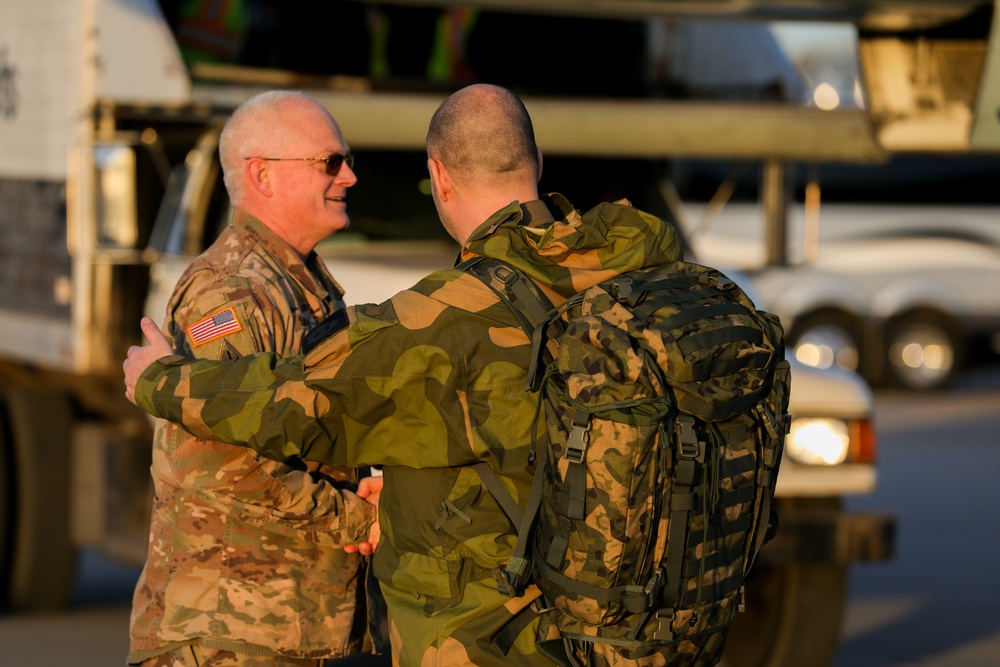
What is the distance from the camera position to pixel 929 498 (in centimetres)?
1230

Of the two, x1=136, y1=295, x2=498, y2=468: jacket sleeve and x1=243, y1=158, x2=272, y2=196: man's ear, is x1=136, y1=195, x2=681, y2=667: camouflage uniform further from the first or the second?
x1=243, y1=158, x2=272, y2=196: man's ear

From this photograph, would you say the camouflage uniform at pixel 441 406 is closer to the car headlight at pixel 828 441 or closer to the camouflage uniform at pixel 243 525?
the camouflage uniform at pixel 243 525

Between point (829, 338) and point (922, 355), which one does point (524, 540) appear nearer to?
point (829, 338)

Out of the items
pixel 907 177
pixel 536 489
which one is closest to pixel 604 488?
pixel 536 489

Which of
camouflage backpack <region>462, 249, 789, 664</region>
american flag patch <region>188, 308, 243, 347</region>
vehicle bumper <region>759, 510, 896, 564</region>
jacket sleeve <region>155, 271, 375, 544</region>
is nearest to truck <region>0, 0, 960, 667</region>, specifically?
vehicle bumper <region>759, 510, 896, 564</region>

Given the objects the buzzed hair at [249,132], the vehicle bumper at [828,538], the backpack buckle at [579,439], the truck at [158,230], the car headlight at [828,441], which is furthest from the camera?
the truck at [158,230]

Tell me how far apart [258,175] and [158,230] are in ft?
13.3

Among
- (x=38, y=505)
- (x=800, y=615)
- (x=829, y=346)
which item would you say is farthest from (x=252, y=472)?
(x=829, y=346)

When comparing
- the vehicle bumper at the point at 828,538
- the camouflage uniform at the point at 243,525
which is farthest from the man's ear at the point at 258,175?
the vehicle bumper at the point at 828,538

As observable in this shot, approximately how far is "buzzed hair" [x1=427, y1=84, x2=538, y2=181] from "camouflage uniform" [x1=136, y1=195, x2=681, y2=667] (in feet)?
0.35

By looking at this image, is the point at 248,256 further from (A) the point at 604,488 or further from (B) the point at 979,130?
(B) the point at 979,130

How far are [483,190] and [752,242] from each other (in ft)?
50.5

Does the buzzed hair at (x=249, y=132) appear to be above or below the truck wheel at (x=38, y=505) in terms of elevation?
above

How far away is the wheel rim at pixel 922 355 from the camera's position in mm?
19797
